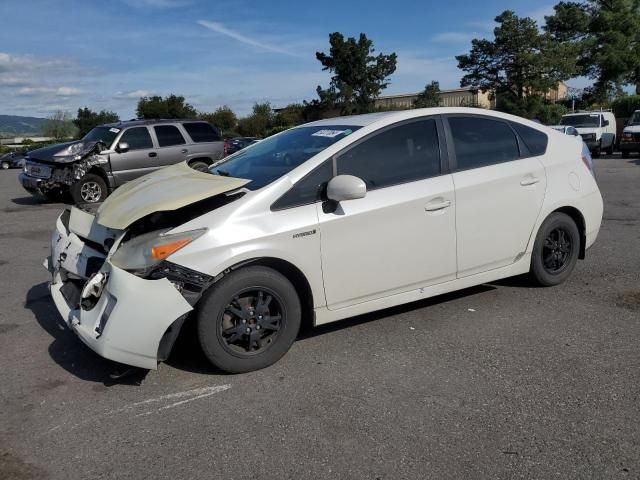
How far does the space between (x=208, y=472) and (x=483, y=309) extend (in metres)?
2.94

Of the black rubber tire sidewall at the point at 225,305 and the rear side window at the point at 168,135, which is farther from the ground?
the rear side window at the point at 168,135

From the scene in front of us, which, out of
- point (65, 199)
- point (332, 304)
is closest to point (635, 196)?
point (332, 304)

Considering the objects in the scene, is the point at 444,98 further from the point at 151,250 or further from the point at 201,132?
the point at 151,250

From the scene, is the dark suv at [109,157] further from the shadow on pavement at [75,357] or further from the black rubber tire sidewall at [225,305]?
the black rubber tire sidewall at [225,305]

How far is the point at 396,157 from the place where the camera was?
4484 mm

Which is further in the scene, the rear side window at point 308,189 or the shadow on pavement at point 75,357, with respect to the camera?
the rear side window at point 308,189

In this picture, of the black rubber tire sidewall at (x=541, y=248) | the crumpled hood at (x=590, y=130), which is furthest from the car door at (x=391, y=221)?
the crumpled hood at (x=590, y=130)

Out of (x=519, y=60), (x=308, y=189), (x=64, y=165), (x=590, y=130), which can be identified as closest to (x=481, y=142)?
(x=308, y=189)

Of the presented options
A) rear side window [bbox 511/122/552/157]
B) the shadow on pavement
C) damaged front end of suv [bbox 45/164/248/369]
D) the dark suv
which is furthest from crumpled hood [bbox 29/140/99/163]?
rear side window [bbox 511/122/552/157]

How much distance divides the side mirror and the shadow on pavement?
5.61 feet

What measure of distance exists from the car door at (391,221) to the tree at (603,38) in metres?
43.2

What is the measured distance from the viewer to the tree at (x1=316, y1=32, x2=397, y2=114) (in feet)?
190

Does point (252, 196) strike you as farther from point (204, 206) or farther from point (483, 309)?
point (483, 309)

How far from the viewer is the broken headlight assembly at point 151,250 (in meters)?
3.56
